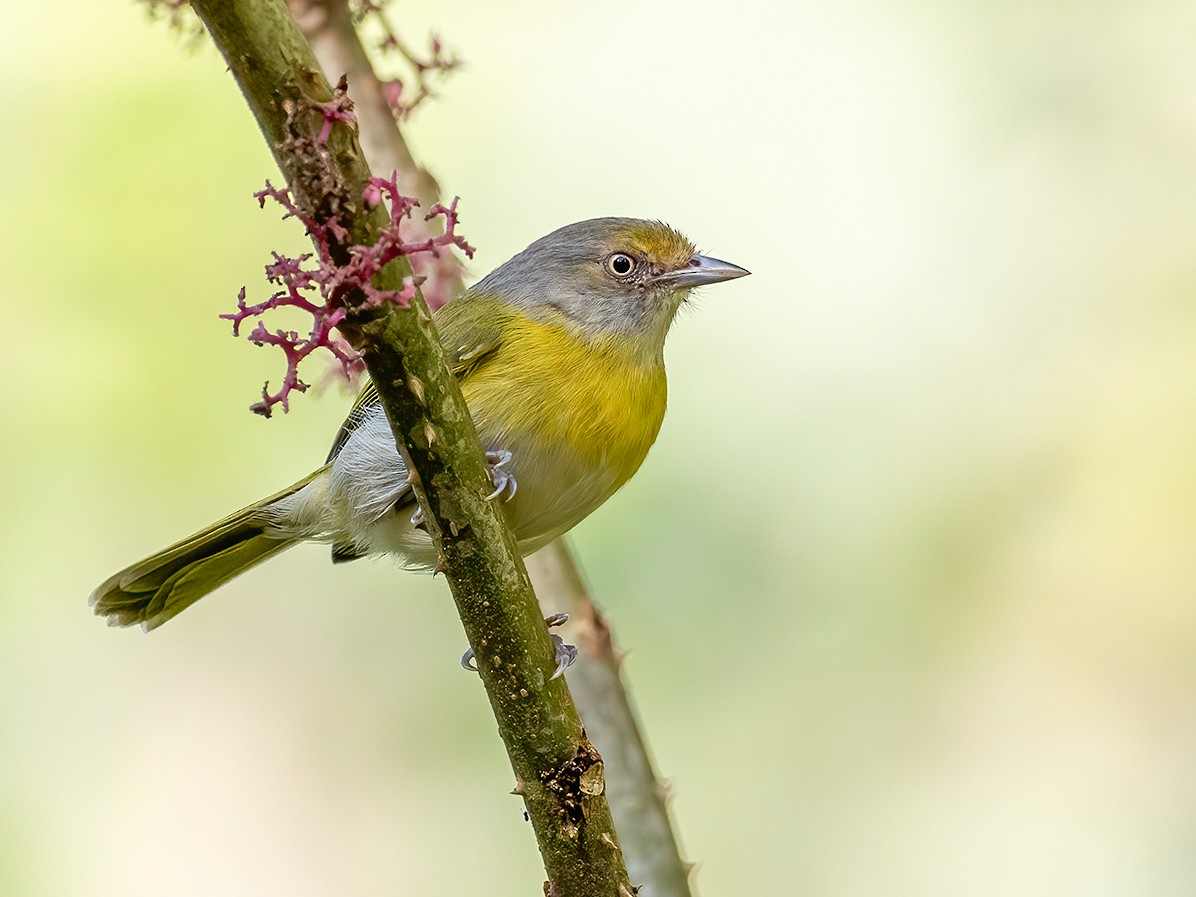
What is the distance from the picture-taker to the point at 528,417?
3.58 metres

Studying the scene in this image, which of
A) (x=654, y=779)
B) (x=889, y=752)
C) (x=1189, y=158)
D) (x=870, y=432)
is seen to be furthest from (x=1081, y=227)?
(x=654, y=779)

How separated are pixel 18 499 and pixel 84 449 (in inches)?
13.3

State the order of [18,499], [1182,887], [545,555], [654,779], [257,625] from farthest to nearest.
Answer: [257,625]
[18,499]
[1182,887]
[545,555]
[654,779]

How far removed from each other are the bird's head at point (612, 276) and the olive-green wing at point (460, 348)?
0.68 ft

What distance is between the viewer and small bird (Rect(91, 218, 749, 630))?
359 centimetres

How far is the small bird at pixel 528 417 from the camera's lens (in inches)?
141

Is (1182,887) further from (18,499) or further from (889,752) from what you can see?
(18,499)

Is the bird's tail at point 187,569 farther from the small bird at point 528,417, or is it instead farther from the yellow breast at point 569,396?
the yellow breast at point 569,396

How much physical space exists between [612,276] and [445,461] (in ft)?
6.98

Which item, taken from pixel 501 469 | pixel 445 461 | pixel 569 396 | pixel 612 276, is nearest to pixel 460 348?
pixel 569 396

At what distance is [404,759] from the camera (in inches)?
233

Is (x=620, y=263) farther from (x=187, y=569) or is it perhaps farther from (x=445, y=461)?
(x=445, y=461)

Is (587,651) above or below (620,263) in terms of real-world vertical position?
below

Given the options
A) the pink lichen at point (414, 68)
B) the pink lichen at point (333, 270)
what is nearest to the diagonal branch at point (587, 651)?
the pink lichen at point (414, 68)
